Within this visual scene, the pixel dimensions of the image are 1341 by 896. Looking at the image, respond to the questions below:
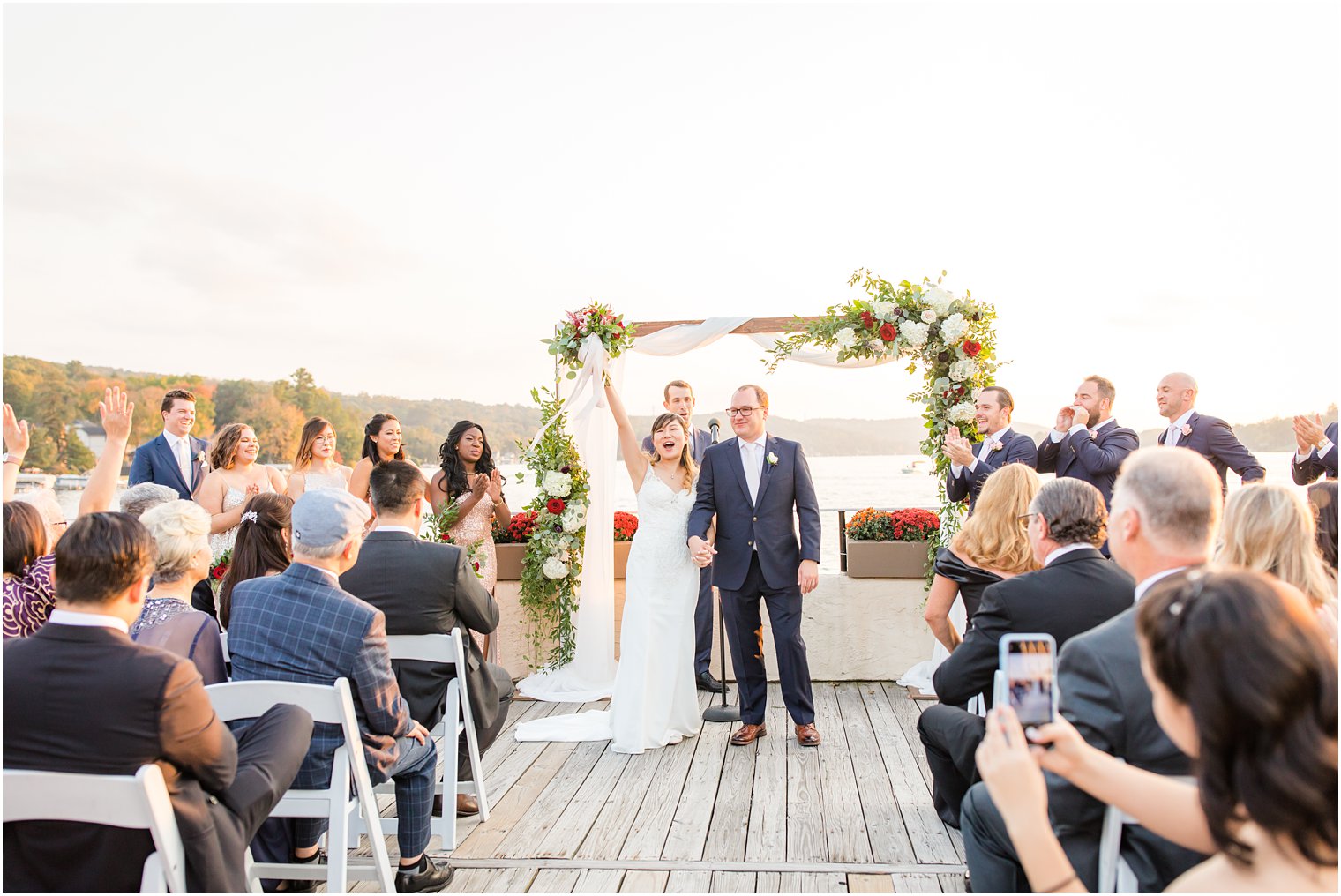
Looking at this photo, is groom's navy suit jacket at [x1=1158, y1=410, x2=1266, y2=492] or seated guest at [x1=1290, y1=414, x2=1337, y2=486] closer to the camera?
seated guest at [x1=1290, y1=414, x2=1337, y2=486]

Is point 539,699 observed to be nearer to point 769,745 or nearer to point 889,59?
point 769,745

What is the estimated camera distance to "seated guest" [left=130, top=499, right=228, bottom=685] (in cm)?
266

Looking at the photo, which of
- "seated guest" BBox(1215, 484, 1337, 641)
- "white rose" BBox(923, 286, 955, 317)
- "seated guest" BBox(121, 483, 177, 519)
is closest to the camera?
"seated guest" BBox(1215, 484, 1337, 641)

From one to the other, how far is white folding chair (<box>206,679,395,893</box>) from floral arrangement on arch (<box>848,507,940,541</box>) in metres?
4.11

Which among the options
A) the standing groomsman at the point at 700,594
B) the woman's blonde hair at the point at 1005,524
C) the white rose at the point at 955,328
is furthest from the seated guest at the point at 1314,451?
the standing groomsman at the point at 700,594

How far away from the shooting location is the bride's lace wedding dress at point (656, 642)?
4879 mm

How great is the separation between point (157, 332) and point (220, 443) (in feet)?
73.5

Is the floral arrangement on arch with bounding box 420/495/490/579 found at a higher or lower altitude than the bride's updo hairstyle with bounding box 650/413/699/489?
lower

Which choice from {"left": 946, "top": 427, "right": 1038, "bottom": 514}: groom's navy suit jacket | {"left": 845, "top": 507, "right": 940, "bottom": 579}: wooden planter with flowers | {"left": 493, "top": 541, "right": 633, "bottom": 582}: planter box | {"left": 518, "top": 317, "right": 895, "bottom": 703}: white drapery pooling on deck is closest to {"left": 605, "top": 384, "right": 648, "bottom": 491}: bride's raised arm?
{"left": 518, "top": 317, "right": 895, "bottom": 703}: white drapery pooling on deck

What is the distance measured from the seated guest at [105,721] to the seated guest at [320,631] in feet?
2.23

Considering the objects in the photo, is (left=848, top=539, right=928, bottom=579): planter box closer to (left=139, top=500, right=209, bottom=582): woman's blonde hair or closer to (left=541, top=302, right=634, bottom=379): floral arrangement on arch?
(left=541, top=302, right=634, bottom=379): floral arrangement on arch

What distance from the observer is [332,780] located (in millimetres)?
2709

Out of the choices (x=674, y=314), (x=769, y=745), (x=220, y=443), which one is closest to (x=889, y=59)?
(x=674, y=314)

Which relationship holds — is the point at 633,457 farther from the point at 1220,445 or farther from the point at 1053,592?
the point at 1220,445
